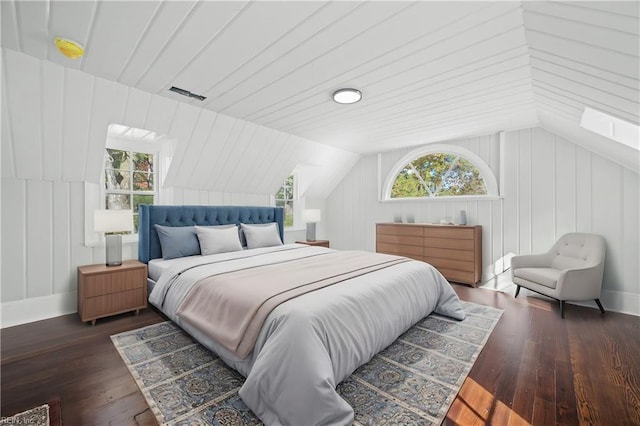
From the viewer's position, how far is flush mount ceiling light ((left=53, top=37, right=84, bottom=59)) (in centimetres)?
188

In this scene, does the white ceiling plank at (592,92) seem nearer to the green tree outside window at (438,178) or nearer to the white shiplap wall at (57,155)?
the green tree outside window at (438,178)

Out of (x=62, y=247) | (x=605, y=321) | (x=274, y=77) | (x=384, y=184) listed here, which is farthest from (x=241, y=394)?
(x=384, y=184)

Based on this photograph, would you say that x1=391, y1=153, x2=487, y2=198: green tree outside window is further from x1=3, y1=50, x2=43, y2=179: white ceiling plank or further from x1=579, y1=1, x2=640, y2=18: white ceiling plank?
x1=3, y1=50, x2=43, y2=179: white ceiling plank

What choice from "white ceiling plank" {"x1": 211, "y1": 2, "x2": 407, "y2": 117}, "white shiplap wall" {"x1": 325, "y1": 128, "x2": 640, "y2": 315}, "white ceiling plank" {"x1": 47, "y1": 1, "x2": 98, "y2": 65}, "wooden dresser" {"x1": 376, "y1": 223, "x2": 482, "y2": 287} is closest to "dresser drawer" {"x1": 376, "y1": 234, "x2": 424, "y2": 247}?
"wooden dresser" {"x1": 376, "y1": 223, "x2": 482, "y2": 287}

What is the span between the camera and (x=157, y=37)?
6.14 feet

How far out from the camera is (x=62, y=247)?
9.68 ft

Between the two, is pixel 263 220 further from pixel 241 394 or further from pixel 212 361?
pixel 241 394

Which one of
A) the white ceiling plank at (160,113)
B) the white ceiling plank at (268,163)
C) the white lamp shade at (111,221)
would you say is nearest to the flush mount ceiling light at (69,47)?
the white ceiling plank at (160,113)

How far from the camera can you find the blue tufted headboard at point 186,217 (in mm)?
3324

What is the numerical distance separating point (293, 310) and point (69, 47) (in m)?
2.32

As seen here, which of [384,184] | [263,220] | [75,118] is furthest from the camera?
[384,184]

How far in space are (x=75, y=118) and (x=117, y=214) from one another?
0.96m

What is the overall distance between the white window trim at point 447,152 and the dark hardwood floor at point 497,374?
6.31 ft

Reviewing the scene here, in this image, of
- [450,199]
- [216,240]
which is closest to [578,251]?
[450,199]
